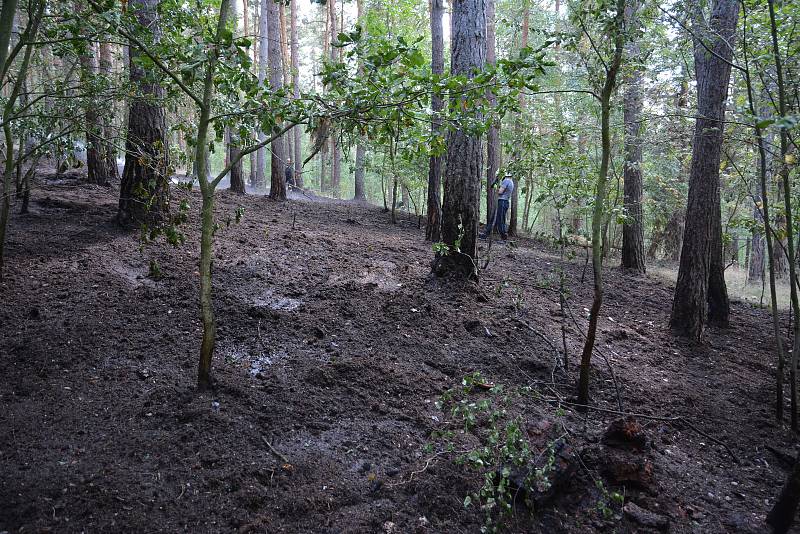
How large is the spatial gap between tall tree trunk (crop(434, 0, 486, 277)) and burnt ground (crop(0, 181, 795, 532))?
1.37 feet

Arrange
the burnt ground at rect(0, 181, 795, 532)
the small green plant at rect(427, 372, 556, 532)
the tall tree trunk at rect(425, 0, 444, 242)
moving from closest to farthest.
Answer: the small green plant at rect(427, 372, 556, 532), the burnt ground at rect(0, 181, 795, 532), the tall tree trunk at rect(425, 0, 444, 242)

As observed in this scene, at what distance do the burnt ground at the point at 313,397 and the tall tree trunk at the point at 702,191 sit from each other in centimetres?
47

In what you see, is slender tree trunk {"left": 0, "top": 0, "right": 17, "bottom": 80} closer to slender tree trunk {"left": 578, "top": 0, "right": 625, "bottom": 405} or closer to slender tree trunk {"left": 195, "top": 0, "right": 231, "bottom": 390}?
slender tree trunk {"left": 195, "top": 0, "right": 231, "bottom": 390}

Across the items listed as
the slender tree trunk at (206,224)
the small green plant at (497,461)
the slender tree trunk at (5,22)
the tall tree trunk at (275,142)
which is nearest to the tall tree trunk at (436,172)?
the tall tree trunk at (275,142)

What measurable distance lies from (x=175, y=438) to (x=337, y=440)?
3.54 feet

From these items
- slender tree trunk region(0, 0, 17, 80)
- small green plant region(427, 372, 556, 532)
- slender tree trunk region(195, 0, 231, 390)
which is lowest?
small green plant region(427, 372, 556, 532)

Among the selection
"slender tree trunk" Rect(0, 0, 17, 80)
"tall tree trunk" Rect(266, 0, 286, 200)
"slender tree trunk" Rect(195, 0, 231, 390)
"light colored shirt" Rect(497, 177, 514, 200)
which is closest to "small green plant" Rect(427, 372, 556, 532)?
"slender tree trunk" Rect(195, 0, 231, 390)

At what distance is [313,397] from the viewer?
4074 mm

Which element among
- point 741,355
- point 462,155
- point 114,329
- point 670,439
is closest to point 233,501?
point 114,329

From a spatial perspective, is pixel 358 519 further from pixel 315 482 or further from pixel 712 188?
pixel 712 188

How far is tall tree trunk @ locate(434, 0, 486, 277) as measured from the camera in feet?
20.2

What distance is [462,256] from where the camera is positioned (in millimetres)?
6570

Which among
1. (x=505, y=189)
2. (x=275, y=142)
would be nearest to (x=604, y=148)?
(x=505, y=189)

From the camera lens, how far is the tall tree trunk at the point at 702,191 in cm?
589
